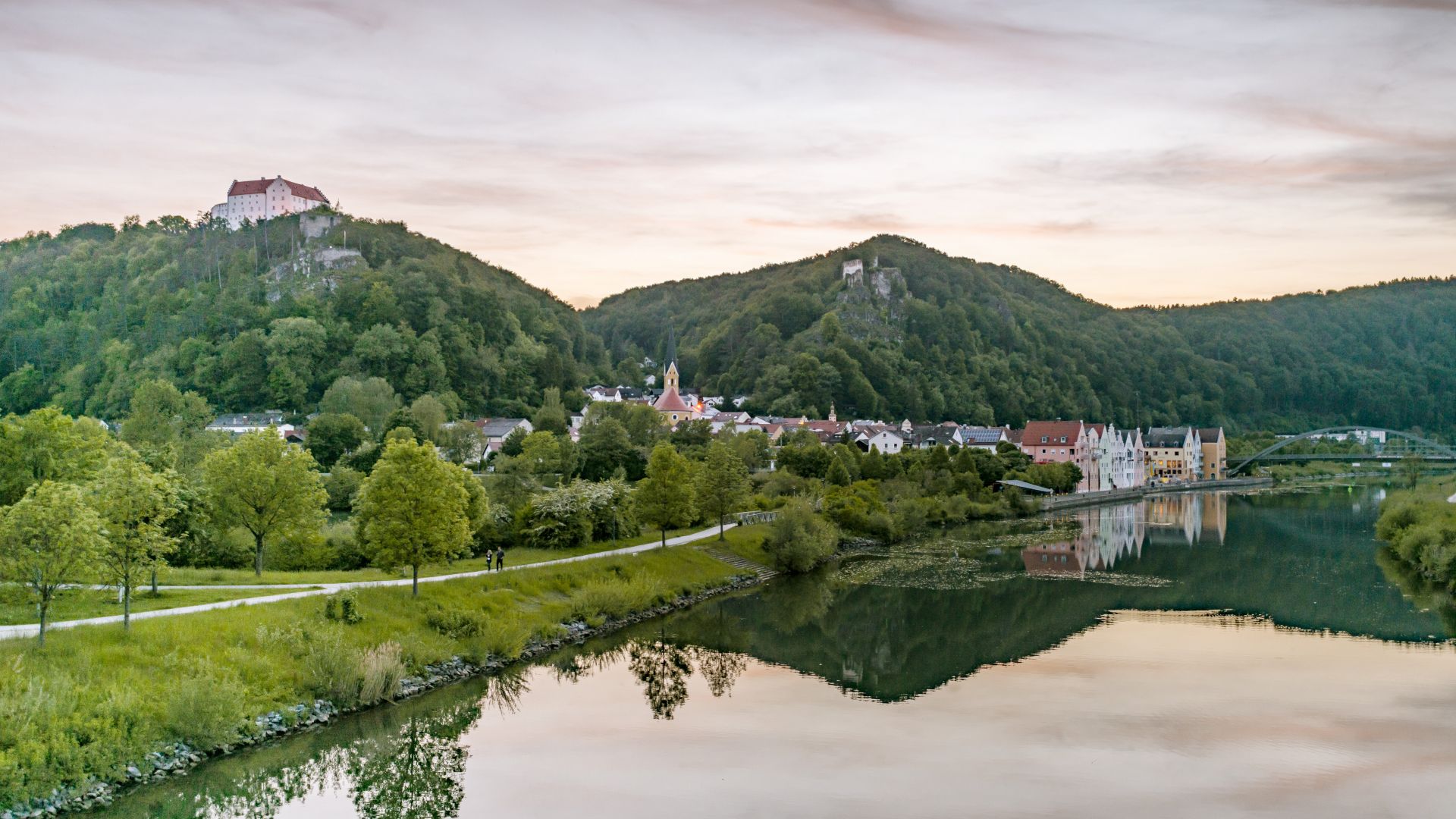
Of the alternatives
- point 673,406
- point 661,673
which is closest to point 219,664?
point 661,673

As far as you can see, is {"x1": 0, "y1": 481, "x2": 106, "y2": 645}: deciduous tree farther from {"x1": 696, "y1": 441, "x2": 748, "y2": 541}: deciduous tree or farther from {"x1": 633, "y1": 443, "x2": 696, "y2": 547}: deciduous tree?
A: {"x1": 696, "y1": 441, "x2": 748, "y2": 541}: deciduous tree

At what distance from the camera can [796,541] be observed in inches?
1700

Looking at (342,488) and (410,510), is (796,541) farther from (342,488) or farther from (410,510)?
(342,488)

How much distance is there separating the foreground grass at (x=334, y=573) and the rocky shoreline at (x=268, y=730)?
4.03 metres

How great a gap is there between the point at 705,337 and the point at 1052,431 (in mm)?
68620

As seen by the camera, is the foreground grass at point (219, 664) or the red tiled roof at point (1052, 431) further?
the red tiled roof at point (1052, 431)

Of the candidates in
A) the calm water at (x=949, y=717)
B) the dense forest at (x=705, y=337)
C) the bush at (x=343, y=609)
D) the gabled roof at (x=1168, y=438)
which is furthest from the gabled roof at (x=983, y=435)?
the bush at (x=343, y=609)

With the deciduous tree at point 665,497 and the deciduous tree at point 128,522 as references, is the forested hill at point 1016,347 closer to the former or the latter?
the deciduous tree at point 665,497

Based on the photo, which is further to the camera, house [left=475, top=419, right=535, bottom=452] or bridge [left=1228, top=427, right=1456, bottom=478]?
bridge [left=1228, top=427, right=1456, bottom=478]

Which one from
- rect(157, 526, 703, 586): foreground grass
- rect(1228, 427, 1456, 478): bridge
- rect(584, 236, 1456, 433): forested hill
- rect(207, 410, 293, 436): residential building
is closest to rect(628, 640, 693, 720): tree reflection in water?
rect(157, 526, 703, 586): foreground grass

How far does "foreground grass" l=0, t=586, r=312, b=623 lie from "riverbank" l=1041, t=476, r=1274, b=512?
56176 mm

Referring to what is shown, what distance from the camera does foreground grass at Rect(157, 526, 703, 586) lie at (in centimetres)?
2697

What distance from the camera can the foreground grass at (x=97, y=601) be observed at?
2050cm

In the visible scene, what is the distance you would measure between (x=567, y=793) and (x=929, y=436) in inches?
3473
